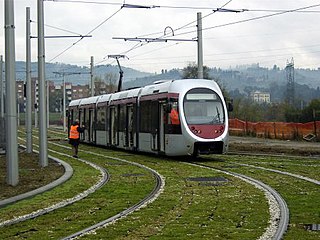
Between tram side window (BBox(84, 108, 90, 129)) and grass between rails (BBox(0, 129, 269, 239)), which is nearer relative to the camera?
grass between rails (BBox(0, 129, 269, 239))

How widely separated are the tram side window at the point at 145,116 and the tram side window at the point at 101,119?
8.51m

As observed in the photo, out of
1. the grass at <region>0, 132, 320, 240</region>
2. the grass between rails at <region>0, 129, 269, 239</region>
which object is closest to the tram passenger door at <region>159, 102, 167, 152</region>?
the grass at <region>0, 132, 320, 240</region>

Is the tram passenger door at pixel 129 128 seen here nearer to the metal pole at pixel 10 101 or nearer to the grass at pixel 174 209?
the grass at pixel 174 209

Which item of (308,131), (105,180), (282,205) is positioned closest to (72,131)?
(105,180)

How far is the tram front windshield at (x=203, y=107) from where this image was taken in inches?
988

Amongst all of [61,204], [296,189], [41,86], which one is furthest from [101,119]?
[61,204]

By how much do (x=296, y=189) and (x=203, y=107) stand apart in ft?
34.5

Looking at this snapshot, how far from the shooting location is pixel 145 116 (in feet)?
94.9

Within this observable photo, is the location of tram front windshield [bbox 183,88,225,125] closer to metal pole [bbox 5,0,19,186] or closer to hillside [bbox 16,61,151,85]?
metal pole [bbox 5,0,19,186]

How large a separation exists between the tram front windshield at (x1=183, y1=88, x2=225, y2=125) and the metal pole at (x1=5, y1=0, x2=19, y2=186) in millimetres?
8871

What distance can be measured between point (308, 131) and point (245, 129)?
38.0 ft

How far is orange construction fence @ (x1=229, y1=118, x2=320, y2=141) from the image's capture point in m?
45.4

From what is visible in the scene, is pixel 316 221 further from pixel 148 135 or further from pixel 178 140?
pixel 148 135

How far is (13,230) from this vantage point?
1042 cm
